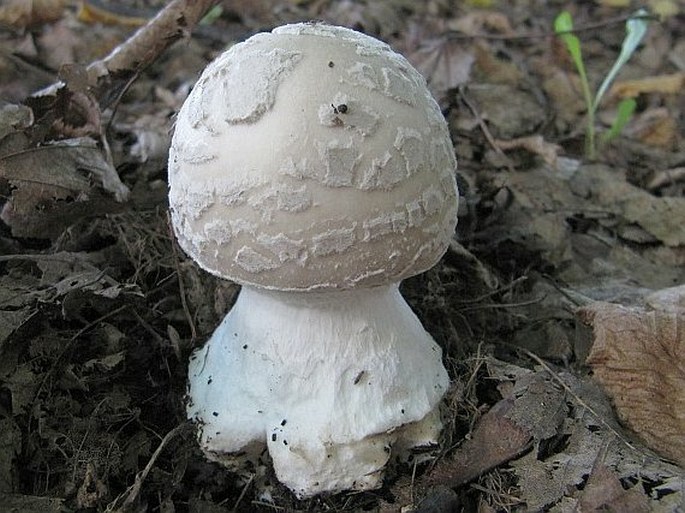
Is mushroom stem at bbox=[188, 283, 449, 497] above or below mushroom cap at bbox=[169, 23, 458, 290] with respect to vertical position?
below

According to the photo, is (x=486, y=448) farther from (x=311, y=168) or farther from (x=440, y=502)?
(x=311, y=168)

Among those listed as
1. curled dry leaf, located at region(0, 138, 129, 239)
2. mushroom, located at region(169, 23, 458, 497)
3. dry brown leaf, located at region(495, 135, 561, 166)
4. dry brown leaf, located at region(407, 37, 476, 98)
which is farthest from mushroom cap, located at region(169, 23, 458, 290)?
dry brown leaf, located at region(407, 37, 476, 98)

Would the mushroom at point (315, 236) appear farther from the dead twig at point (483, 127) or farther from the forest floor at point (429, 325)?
the dead twig at point (483, 127)

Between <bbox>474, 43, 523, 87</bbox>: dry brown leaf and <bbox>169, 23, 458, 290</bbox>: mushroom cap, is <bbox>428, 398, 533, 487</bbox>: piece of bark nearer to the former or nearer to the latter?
<bbox>169, 23, 458, 290</bbox>: mushroom cap

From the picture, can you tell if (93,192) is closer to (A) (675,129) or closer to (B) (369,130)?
(B) (369,130)

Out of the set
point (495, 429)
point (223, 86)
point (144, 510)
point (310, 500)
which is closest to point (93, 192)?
point (223, 86)

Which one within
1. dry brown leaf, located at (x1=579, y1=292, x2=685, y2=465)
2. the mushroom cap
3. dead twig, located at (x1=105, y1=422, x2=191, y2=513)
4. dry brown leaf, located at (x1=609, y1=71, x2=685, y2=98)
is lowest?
dry brown leaf, located at (x1=609, y1=71, x2=685, y2=98)

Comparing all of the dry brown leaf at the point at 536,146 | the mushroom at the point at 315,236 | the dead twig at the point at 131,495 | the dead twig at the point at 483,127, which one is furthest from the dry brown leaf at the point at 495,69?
the dead twig at the point at 131,495
